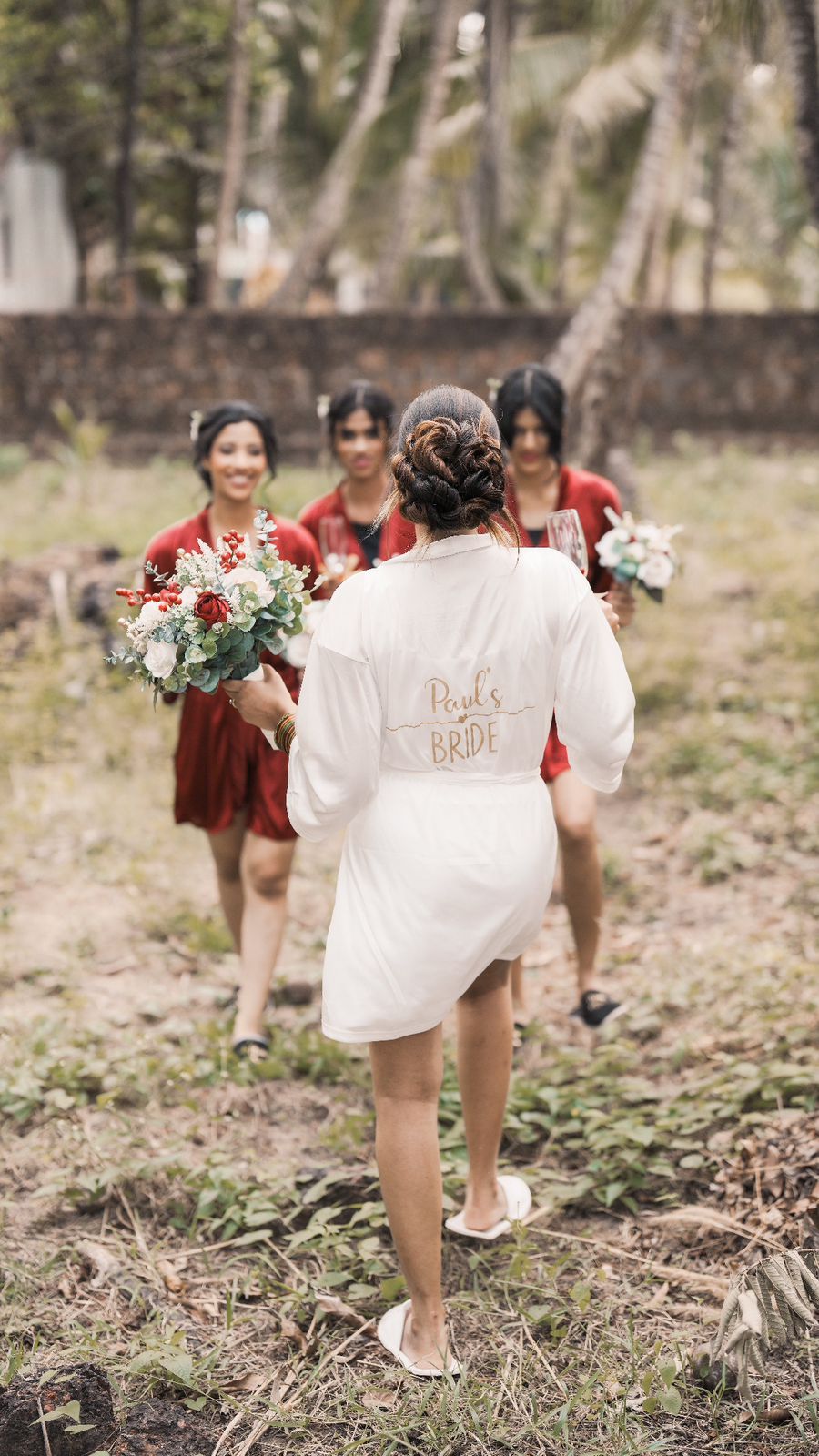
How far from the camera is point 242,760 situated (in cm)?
470

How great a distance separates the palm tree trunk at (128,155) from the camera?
51.4ft

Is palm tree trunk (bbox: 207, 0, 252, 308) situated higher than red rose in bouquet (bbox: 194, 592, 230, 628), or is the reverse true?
palm tree trunk (bbox: 207, 0, 252, 308)

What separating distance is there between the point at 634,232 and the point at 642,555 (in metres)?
8.64

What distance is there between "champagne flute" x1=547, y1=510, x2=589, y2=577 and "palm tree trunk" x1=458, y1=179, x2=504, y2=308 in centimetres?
1622

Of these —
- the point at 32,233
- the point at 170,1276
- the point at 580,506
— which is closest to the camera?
the point at 170,1276

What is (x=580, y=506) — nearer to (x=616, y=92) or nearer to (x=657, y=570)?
(x=657, y=570)

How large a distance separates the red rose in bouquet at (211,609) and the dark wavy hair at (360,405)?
6.78 feet

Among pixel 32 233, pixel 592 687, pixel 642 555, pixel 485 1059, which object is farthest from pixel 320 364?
pixel 592 687

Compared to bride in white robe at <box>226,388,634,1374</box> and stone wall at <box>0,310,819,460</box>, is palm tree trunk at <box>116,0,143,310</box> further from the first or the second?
bride in white robe at <box>226,388,634,1374</box>

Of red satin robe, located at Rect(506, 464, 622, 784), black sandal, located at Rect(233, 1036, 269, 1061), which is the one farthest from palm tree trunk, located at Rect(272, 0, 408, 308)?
black sandal, located at Rect(233, 1036, 269, 1061)

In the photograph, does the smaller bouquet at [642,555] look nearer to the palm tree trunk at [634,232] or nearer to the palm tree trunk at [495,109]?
the palm tree trunk at [634,232]

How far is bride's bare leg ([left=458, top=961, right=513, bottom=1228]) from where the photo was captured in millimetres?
3285

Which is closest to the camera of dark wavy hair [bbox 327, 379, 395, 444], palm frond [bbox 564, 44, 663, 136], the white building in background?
dark wavy hair [bbox 327, 379, 395, 444]

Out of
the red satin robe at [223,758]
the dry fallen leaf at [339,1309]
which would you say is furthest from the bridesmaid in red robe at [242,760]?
the dry fallen leaf at [339,1309]
